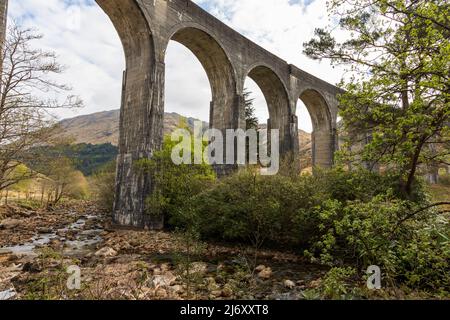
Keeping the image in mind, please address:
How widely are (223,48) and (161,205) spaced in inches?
379

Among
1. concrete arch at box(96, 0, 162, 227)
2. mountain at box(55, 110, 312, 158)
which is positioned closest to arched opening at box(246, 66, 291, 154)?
concrete arch at box(96, 0, 162, 227)

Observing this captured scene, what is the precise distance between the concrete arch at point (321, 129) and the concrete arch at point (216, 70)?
9.96 meters

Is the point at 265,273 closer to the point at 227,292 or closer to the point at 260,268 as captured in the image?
the point at 260,268

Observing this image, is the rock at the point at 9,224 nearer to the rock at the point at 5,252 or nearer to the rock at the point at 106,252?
the rock at the point at 5,252

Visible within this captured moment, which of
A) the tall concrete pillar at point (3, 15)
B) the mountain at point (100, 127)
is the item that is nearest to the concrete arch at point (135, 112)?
the tall concrete pillar at point (3, 15)

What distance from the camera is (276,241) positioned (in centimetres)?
902

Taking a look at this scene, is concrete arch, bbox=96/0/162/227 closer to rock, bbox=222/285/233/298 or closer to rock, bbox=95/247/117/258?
rock, bbox=95/247/117/258

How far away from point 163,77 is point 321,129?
17.4 m

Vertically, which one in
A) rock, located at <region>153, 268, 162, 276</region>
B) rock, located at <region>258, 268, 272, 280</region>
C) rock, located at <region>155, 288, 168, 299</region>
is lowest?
rock, located at <region>258, 268, 272, 280</region>

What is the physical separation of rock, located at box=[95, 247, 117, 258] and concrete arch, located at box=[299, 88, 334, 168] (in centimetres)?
1993

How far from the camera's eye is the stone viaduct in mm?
12016

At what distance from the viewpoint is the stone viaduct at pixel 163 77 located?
39.4ft

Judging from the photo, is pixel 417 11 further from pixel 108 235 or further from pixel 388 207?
pixel 108 235
